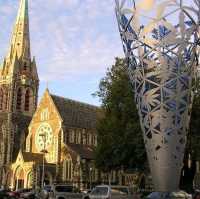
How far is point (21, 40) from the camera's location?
315ft

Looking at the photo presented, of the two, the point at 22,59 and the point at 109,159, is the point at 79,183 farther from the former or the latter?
the point at 22,59

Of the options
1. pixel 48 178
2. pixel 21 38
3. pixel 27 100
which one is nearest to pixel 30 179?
pixel 48 178

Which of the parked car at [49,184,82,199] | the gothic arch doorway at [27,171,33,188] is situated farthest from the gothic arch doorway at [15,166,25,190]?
the parked car at [49,184,82,199]

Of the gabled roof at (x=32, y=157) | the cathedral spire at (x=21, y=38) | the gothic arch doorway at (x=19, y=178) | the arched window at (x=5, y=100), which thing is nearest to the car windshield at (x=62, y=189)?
the gabled roof at (x=32, y=157)

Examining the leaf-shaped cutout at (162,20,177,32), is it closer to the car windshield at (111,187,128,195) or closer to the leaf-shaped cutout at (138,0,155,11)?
the leaf-shaped cutout at (138,0,155,11)

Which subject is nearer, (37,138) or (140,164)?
(140,164)

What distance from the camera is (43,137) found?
75500 mm

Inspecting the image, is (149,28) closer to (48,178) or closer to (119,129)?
(119,129)

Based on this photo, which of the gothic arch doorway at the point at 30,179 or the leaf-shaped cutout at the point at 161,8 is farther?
the gothic arch doorway at the point at 30,179

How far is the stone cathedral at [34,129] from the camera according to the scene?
71.4 meters

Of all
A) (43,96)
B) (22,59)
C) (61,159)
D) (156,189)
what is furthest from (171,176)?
(22,59)

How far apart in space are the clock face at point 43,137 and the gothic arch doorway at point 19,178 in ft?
16.4

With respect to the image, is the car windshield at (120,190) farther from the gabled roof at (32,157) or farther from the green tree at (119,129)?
the gabled roof at (32,157)

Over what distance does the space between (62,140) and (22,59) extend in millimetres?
27792
